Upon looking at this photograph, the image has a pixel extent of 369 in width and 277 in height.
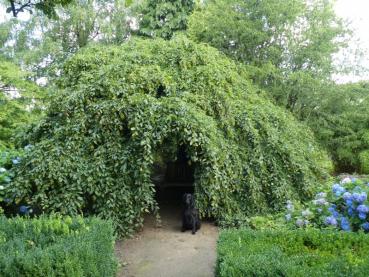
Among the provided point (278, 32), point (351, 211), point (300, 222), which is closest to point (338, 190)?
point (351, 211)

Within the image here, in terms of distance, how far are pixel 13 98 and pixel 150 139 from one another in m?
6.78

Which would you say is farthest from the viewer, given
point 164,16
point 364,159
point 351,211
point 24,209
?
point 164,16

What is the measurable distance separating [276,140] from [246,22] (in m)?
4.90

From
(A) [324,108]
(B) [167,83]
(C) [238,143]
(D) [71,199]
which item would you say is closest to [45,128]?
(D) [71,199]

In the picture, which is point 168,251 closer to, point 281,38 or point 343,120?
point 281,38

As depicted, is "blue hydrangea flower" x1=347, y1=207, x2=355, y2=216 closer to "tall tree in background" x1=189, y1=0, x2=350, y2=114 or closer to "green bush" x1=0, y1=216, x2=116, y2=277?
"green bush" x1=0, y1=216, x2=116, y2=277

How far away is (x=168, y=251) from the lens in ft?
20.1

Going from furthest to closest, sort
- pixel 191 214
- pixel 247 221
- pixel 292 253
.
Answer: pixel 191 214, pixel 247 221, pixel 292 253

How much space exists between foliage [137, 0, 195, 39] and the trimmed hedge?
13901mm

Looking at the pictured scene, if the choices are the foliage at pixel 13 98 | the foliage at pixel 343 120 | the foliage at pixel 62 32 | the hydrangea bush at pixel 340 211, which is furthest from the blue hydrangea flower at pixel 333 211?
the foliage at pixel 62 32

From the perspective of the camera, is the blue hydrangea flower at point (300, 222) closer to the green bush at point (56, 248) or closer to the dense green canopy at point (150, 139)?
the dense green canopy at point (150, 139)

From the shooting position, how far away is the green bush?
10.5 ft

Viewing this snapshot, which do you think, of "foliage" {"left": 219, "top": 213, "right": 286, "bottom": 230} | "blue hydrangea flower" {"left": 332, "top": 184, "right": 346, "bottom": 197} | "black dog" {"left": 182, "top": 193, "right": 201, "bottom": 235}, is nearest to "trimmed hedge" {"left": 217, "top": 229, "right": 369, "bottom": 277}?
"blue hydrangea flower" {"left": 332, "top": 184, "right": 346, "bottom": 197}

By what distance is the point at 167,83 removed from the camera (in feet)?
23.6
